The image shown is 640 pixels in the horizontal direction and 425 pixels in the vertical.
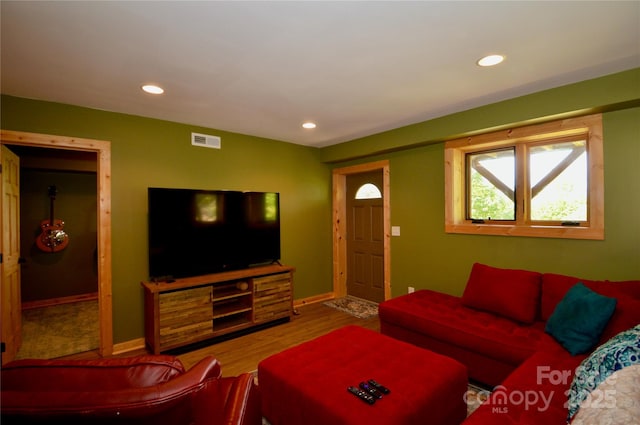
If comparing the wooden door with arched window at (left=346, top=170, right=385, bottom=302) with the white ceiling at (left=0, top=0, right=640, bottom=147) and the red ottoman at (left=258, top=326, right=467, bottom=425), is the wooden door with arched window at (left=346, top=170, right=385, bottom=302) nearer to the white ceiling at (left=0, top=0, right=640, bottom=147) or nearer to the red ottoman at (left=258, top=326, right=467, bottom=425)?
the white ceiling at (left=0, top=0, right=640, bottom=147)

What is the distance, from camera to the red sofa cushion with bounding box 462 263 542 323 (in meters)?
2.59

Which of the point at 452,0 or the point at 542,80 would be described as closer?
the point at 452,0

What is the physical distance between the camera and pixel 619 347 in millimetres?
1334

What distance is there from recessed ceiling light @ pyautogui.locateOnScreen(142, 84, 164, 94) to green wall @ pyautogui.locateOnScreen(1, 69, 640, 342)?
844 millimetres

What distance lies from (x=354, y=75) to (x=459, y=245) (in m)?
2.32

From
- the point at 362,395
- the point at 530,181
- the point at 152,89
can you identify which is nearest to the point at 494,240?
the point at 530,181

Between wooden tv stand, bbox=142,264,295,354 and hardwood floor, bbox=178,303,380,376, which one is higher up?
wooden tv stand, bbox=142,264,295,354

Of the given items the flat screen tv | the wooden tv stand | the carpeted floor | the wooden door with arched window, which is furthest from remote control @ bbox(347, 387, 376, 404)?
the carpeted floor

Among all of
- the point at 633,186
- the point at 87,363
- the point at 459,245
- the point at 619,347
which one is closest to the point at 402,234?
the point at 459,245

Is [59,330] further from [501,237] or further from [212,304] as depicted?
[501,237]

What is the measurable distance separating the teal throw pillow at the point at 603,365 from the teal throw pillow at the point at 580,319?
2.21ft

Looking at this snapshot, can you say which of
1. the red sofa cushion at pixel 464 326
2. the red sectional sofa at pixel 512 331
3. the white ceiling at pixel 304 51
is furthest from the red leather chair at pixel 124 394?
the red sofa cushion at pixel 464 326

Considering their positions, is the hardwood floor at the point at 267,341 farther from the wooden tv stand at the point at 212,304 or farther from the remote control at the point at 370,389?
the remote control at the point at 370,389

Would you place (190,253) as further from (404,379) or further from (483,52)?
(483,52)
